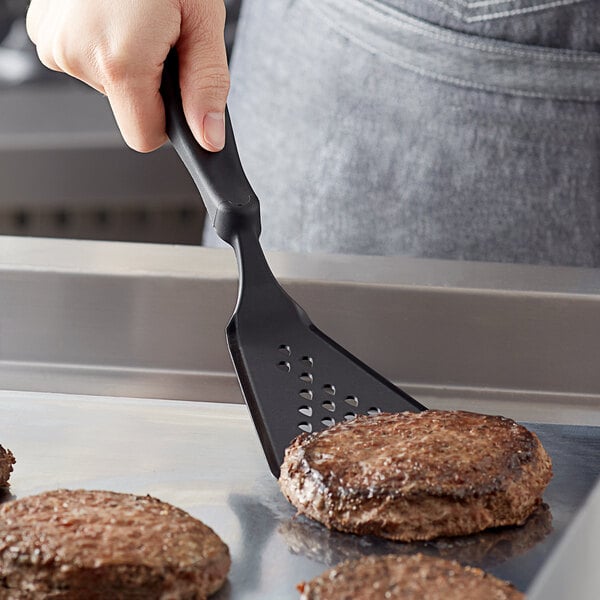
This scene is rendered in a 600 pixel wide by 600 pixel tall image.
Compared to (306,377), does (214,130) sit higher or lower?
higher

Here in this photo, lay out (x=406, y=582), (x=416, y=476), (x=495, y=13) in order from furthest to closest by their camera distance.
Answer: (x=495, y=13) → (x=416, y=476) → (x=406, y=582)

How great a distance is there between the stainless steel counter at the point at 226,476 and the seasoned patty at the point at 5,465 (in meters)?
0.01

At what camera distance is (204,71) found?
961 millimetres

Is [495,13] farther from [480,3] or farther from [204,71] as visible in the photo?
[204,71]

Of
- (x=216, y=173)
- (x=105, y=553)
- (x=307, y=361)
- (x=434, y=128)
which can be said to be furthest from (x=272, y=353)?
(x=434, y=128)

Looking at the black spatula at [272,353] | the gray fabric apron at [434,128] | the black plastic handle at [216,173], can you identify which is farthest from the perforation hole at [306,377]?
the gray fabric apron at [434,128]

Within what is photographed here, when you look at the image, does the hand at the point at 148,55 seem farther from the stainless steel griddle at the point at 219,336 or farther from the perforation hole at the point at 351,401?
the perforation hole at the point at 351,401

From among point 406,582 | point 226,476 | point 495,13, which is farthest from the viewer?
point 495,13

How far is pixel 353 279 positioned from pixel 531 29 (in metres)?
0.40

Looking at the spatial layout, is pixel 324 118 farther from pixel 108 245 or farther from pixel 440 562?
pixel 440 562

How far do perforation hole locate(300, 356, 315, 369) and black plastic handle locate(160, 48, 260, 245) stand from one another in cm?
12

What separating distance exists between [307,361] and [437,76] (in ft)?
1.72

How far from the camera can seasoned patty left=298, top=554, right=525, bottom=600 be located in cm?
61

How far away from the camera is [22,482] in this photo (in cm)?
81
